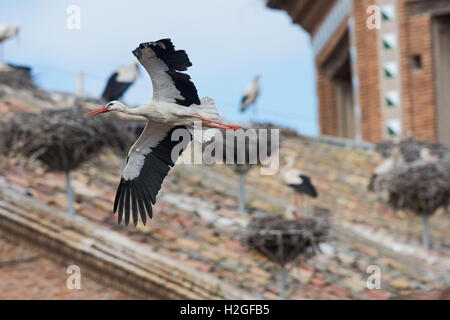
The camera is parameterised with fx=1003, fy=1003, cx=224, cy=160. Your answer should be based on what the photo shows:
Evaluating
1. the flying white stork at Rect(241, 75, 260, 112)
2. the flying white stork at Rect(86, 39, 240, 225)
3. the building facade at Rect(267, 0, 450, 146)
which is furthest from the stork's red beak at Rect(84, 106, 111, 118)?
the building facade at Rect(267, 0, 450, 146)

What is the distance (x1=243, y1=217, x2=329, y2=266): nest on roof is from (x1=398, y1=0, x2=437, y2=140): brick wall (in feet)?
35.8

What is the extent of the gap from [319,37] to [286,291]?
16351mm

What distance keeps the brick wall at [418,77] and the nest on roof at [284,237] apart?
35.8 feet

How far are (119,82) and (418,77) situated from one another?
1035cm

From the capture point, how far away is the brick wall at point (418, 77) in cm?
2170

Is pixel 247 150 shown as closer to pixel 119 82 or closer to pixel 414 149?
pixel 119 82

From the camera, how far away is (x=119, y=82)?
13.3 m

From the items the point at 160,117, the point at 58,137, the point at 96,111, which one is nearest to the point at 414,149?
the point at 58,137

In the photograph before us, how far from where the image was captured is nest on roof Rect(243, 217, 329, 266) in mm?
11148

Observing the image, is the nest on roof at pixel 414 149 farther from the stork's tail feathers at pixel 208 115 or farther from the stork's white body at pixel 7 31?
the stork's tail feathers at pixel 208 115

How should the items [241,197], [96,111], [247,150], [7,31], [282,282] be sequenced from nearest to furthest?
[96,111] < [282,282] < [247,150] < [241,197] < [7,31]

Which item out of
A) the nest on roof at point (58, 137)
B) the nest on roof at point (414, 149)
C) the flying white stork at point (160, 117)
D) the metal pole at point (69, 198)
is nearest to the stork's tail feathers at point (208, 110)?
the flying white stork at point (160, 117)
